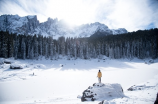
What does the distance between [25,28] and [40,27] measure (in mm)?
35022

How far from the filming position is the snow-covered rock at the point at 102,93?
7.40 metres

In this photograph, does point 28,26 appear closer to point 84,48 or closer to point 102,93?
point 84,48

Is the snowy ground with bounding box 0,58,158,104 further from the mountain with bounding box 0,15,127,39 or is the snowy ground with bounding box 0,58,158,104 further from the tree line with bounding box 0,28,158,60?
the mountain with bounding box 0,15,127,39

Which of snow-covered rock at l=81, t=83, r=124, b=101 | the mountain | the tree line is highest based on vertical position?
the mountain

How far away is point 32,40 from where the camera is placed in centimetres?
5197

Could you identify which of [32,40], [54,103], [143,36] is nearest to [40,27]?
[32,40]

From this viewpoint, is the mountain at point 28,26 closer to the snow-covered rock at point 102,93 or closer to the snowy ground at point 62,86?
the snowy ground at point 62,86

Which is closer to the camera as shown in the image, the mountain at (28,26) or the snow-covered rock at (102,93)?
the snow-covered rock at (102,93)

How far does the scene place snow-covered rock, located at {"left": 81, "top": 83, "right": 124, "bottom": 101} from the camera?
7402 mm

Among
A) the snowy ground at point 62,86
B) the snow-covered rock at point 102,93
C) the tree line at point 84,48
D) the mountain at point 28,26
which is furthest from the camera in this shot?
the mountain at point 28,26

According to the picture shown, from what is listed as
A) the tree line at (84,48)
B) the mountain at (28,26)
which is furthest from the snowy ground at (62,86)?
the mountain at (28,26)

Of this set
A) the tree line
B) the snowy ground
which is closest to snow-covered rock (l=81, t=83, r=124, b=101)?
the snowy ground

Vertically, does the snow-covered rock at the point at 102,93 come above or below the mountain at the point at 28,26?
below

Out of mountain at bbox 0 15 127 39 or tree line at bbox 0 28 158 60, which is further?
mountain at bbox 0 15 127 39
